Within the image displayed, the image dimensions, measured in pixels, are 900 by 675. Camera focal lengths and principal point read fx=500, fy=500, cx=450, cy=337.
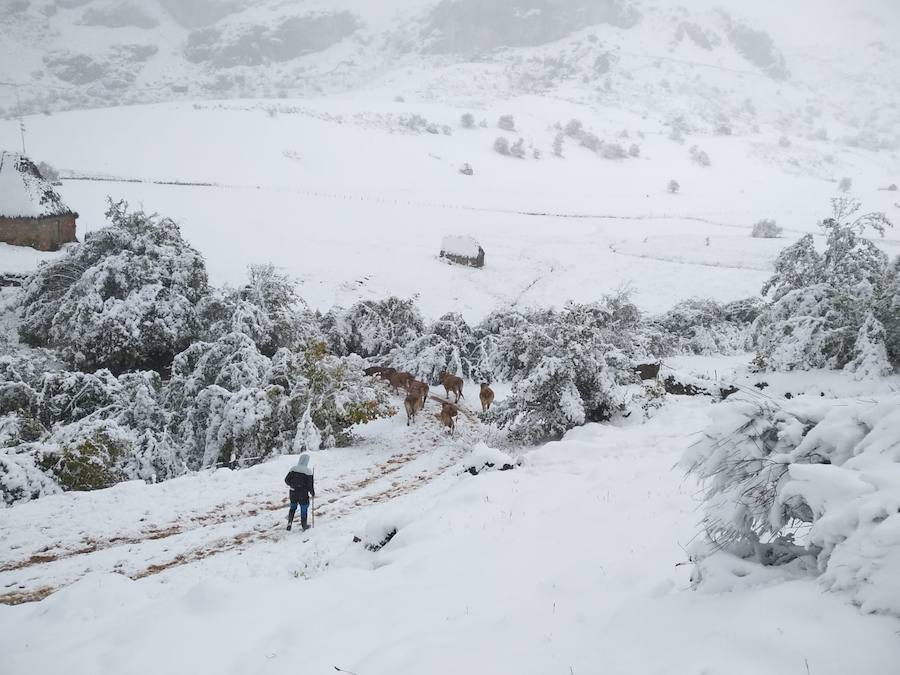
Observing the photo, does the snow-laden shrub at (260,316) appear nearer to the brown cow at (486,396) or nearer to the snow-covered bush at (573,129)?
the brown cow at (486,396)

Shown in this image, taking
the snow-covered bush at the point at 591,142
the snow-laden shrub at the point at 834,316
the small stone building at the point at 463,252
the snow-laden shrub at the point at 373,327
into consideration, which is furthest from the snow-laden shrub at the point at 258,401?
the snow-covered bush at the point at 591,142

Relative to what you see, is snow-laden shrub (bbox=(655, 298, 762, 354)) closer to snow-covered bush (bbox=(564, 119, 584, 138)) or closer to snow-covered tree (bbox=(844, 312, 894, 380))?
snow-covered tree (bbox=(844, 312, 894, 380))

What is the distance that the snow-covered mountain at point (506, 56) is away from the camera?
123000mm

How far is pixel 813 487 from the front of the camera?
325cm

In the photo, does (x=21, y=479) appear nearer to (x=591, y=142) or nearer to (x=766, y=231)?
(x=766, y=231)

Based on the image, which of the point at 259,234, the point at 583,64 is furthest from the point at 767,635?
the point at 583,64

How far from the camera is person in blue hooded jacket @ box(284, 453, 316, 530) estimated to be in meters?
8.66

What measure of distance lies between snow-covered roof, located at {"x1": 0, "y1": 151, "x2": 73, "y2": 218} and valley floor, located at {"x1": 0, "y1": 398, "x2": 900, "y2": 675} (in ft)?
76.2

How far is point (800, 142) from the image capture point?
10369 cm

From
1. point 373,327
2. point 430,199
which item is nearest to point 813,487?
point 373,327

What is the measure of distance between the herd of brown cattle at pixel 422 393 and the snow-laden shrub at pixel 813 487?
36.1 ft

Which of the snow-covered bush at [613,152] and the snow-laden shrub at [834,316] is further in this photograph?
the snow-covered bush at [613,152]

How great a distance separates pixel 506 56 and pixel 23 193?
155846mm

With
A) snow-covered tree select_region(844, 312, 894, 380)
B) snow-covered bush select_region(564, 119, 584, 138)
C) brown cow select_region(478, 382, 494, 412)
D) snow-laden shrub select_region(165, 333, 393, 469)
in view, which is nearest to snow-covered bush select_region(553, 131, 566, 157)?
snow-covered bush select_region(564, 119, 584, 138)
